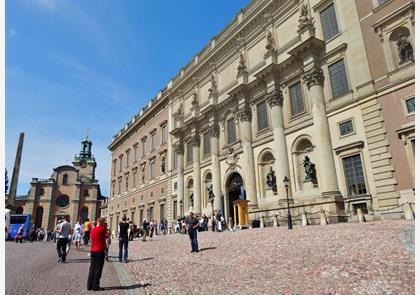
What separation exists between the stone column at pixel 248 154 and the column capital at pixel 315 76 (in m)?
7.11

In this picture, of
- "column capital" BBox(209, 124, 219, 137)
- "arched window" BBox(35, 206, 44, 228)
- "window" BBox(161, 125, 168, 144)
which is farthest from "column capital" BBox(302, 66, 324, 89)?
"arched window" BBox(35, 206, 44, 228)

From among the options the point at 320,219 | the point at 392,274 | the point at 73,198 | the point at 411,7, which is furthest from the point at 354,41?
the point at 73,198

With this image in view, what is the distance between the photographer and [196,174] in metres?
33.3

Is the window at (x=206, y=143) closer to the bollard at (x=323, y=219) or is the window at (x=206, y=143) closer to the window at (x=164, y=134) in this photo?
the window at (x=164, y=134)

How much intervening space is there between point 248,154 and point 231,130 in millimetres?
4572

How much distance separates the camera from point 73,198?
66.8m

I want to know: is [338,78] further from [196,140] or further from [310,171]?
[196,140]

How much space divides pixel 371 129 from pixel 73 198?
215ft

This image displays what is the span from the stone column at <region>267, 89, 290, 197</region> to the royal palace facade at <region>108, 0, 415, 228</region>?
0.29 feet

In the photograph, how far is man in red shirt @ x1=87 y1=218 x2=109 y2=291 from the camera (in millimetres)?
6465

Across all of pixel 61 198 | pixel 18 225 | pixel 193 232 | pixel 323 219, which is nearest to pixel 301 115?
pixel 323 219

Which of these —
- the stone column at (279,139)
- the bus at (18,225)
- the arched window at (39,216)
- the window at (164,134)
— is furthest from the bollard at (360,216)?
the arched window at (39,216)

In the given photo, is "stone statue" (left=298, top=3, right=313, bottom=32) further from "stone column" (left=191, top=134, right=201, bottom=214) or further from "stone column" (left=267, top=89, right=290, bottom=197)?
"stone column" (left=191, top=134, right=201, bottom=214)

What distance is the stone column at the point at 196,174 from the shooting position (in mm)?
32344
